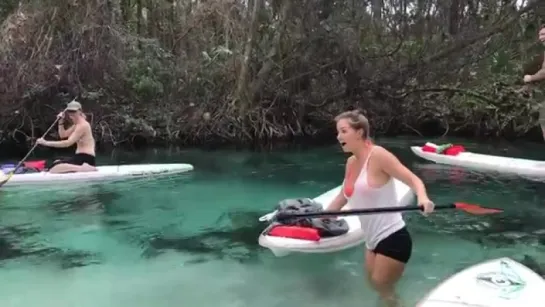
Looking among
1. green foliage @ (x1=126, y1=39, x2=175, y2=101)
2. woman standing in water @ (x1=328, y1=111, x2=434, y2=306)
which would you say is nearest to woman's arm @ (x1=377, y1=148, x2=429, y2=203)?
woman standing in water @ (x1=328, y1=111, x2=434, y2=306)

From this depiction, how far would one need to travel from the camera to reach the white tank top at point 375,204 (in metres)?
3.95

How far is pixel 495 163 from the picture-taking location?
9625 millimetres

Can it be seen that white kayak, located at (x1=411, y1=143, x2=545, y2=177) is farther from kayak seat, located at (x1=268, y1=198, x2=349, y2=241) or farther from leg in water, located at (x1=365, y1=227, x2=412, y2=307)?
leg in water, located at (x1=365, y1=227, x2=412, y2=307)

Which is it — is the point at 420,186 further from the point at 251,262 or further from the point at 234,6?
the point at 234,6

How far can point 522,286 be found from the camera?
11.9 ft

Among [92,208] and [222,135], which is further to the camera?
[222,135]

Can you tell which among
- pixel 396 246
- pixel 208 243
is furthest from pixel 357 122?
pixel 208 243

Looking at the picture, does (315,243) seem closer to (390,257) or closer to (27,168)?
(390,257)

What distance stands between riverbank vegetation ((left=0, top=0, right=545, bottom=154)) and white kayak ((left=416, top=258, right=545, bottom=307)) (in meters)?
9.05

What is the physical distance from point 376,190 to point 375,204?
3.3 inches

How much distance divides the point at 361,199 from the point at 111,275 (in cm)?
235

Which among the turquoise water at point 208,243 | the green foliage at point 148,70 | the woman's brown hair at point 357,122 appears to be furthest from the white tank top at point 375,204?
the green foliage at point 148,70

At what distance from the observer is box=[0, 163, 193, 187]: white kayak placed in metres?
8.70

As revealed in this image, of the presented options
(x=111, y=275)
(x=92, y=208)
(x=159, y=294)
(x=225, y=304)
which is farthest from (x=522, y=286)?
(x=92, y=208)
